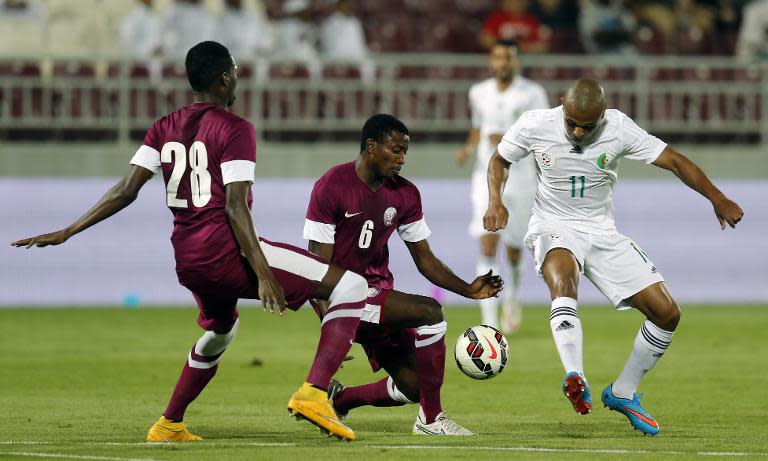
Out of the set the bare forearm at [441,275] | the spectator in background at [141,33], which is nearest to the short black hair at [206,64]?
the bare forearm at [441,275]

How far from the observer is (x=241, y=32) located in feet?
62.0

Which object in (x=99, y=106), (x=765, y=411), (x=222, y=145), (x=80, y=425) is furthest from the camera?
(x=99, y=106)

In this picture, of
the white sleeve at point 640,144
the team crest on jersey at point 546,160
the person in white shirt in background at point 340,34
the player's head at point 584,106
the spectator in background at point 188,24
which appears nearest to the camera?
the player's head at point 584,106

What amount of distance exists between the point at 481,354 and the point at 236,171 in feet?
6.38

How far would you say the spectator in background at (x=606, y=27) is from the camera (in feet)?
66.5

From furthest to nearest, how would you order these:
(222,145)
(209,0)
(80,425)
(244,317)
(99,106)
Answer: (209,0)
(99,106)
(244,317)
(80,425)
(222,145)

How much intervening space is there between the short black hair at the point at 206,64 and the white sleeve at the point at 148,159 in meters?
0.40

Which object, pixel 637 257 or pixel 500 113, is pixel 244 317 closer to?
pixel 500 113

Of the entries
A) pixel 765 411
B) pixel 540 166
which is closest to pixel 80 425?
pixel 540 166

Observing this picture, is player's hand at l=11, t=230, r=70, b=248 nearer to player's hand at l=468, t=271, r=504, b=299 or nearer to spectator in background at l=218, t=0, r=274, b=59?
player's hand at l=468, t=271, r=504, b=299

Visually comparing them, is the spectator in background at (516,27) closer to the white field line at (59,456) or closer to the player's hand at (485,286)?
the player's hand at (485,286)

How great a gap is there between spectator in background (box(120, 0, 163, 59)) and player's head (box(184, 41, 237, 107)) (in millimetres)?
11088

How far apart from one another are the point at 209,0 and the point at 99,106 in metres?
2.33

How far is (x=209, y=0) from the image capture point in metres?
19.4
